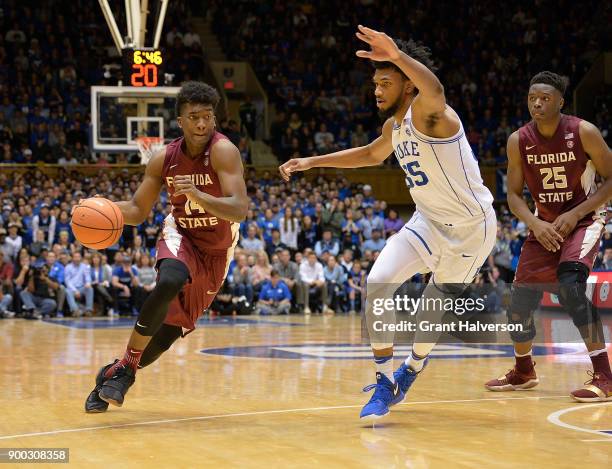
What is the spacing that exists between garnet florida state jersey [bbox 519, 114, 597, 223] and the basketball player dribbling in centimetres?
104

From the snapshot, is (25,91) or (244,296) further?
(25,91)

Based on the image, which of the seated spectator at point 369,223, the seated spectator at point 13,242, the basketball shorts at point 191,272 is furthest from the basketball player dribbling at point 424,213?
the seated spectator at point 369,223

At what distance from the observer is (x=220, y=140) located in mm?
6129

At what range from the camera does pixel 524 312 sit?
278 inches

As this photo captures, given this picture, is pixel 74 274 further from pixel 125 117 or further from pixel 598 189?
pixel 598 189

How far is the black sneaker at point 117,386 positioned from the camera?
5.81 meters

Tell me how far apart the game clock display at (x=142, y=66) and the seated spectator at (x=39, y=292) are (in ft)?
11.9

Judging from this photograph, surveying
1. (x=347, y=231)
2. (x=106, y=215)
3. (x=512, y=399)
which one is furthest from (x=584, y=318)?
(x=347, y=231)

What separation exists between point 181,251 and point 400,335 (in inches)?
246

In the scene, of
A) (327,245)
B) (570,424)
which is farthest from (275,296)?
(570,424)

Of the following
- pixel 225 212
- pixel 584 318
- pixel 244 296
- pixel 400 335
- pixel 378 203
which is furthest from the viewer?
pixel 378 203

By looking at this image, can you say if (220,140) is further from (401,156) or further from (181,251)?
(401,156)

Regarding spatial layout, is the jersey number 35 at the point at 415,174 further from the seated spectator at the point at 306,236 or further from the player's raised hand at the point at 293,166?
the seated spectator at the point at 306,236

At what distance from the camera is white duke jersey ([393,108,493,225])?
5.67 metres
